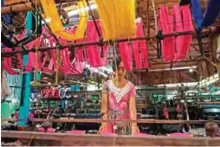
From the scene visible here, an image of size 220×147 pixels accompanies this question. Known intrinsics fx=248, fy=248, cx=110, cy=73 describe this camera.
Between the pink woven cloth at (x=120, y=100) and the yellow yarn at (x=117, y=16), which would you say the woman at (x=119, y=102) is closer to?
the pink woven cloth at (x=120, y=100)

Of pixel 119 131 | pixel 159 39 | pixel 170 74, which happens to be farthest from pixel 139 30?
pixel 170 74

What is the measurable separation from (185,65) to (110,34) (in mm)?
10387

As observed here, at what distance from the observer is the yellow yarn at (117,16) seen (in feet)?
7.96

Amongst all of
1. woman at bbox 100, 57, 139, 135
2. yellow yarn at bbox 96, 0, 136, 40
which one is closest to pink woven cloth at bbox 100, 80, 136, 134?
woman at bbox 100, 57, 139, 135

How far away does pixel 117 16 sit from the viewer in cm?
248

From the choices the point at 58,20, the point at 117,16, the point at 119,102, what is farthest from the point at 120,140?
the point at 58,20

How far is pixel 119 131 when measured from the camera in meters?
2.47

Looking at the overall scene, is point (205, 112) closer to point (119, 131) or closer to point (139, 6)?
point (139, 6)

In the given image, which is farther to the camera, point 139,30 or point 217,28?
point 139,30

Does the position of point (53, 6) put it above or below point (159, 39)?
above

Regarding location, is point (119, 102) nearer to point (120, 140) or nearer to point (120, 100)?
point (120, 100)

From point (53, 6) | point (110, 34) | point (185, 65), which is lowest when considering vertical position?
point (110, 34)

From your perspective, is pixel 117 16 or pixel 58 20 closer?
pixel 117 16

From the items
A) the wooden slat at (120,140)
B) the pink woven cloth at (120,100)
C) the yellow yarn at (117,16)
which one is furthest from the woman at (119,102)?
the wooden slat at (120,140)
